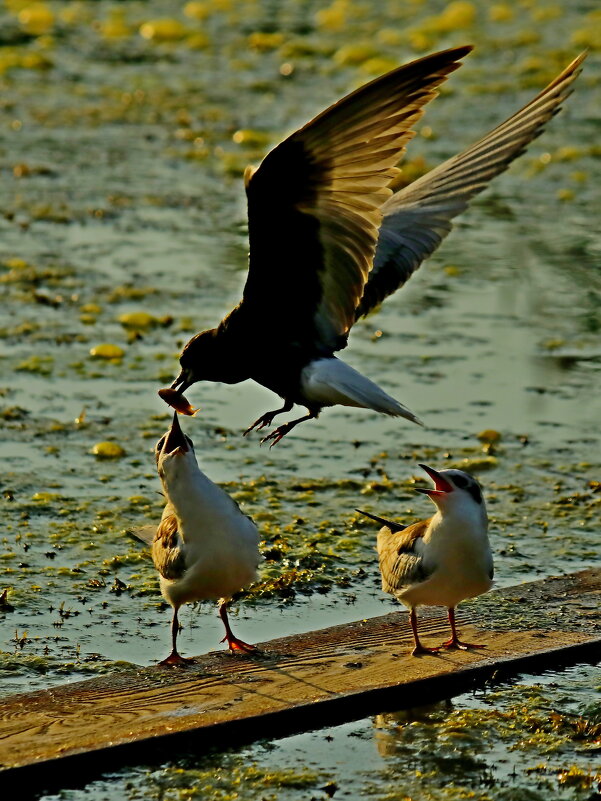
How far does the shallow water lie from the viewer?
6566 millimetres

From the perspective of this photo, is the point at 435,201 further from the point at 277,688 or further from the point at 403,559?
the point at 277,688

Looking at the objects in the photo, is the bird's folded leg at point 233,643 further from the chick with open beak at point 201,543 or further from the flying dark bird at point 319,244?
the flying dark bird at point 319,244

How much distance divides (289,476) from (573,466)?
141cm

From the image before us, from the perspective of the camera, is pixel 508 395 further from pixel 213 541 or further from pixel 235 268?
pixel 213 541

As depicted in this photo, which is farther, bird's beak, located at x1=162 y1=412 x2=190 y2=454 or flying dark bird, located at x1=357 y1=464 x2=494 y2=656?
bird's beak, located at x1=162 y1=412 x2=190 y2=454

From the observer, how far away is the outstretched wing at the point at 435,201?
22.7ft

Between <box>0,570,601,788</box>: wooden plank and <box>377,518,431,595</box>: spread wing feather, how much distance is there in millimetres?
217

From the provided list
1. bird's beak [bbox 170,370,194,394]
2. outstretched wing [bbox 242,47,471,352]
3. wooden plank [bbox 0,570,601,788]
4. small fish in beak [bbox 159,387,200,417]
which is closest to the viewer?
wooden plank [bbox 0,570,601,788]

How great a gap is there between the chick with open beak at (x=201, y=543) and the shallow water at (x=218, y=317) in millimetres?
318

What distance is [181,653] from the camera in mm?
5781

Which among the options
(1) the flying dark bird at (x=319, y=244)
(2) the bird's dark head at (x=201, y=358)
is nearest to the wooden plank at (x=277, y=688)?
(1) the flying dark bird at (x=319, y=244)

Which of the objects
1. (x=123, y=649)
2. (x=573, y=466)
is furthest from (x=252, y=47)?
(x=123, y=649)

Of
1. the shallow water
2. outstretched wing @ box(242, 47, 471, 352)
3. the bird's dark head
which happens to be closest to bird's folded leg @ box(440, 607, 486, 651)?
the shallow water

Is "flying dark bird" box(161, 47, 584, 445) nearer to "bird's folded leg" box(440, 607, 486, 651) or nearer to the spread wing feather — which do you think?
the spread wing feather
